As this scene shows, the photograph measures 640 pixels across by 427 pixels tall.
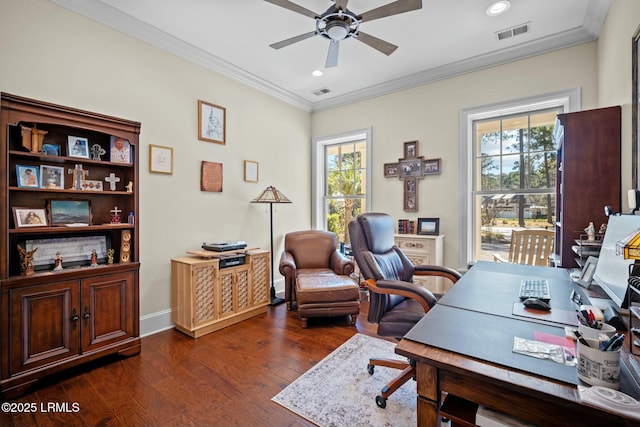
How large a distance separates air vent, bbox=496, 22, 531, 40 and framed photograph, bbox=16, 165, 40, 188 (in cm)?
425

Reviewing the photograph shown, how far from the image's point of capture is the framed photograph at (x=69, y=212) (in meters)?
2.27

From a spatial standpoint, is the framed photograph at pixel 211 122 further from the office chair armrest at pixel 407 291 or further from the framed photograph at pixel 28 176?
the office chair armrest at pixel 407 291

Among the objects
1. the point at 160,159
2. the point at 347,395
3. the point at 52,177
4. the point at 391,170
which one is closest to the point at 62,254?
the point at 52,177

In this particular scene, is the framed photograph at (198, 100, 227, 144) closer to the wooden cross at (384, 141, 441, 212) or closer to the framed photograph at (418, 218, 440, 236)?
the wooden cross at (384, 141, 441, 212)

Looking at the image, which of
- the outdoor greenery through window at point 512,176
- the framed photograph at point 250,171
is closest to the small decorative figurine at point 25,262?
the framed photograph at point 250,171

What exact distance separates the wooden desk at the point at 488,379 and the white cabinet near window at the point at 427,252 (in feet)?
6.86

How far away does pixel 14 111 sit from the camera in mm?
1942

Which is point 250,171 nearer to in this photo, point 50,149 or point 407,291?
point 50,149

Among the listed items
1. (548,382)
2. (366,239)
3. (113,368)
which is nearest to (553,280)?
(366,239)

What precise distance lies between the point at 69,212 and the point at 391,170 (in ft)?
11.8

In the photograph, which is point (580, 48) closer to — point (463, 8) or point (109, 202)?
point (463, 8)

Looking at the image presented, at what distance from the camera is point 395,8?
82.7 inches

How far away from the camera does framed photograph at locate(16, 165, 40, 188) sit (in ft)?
6.89

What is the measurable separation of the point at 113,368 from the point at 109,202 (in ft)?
4.62
